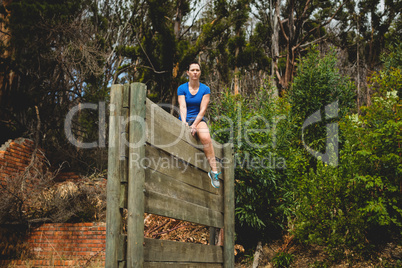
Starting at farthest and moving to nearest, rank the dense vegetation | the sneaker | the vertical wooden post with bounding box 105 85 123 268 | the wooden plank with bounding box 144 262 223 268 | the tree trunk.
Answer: the tree trunk
the dense vegetation
the sneaker
the wooden plank with bounding box 144 262 223 268
the vertical wooden post with bounding box 105 85 123 268

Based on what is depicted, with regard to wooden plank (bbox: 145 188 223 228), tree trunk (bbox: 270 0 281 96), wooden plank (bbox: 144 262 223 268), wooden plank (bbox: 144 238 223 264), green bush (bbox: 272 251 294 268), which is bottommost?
green bush (bbox: 272 251 294 268)

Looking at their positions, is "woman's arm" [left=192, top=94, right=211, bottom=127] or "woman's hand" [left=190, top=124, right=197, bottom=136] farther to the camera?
"woman's arm" [left=192, top=94, right=211, bottom=127]

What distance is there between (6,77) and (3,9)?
2.14m

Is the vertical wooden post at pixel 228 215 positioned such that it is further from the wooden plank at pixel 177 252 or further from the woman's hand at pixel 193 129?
the woman's hand at pixel 193 129

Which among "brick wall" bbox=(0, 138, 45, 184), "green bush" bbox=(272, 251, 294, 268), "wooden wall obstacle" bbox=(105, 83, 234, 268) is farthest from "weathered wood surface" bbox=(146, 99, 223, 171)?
"brick wall" bbox=(0, 138, 45, 184)

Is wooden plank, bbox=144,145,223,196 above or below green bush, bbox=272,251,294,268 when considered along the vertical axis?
above

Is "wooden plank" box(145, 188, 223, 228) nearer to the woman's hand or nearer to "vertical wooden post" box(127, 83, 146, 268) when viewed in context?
"vertical wooden post" box(127, 83, 146, 268)

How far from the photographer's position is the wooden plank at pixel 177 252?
3281 mm

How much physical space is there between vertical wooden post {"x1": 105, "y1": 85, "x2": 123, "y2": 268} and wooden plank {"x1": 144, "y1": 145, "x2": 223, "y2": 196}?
0.56ft

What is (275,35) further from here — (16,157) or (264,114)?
(16,157)

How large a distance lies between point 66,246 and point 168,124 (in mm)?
6594

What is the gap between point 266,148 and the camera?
9125 mm

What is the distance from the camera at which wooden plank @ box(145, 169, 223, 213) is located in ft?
11.1

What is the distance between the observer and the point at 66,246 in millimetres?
9133
